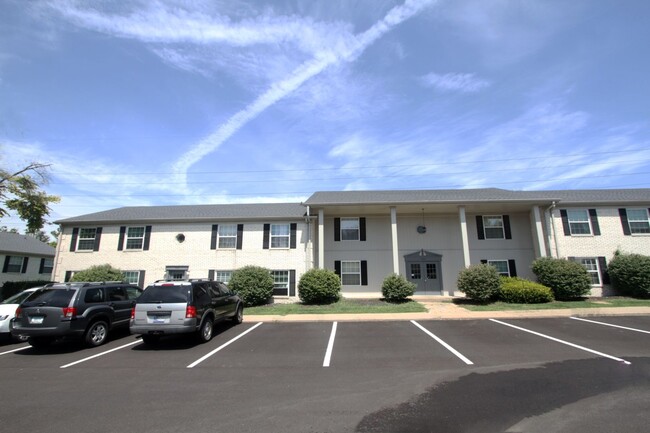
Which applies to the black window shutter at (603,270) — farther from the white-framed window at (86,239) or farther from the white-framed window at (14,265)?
the white-framed window at (14,265)

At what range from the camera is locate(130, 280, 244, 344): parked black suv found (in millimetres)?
8820

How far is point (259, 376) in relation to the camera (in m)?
6.48

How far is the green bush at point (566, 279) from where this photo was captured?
1698 centimetres

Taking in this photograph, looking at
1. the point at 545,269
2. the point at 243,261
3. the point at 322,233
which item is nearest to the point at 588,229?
the point at 545,269

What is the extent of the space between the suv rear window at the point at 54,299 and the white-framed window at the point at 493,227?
69.1 ft

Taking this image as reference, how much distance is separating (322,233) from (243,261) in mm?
5207

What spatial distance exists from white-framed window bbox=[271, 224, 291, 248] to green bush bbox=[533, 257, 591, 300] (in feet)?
46.8

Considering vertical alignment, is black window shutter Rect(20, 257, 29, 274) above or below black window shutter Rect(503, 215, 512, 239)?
below

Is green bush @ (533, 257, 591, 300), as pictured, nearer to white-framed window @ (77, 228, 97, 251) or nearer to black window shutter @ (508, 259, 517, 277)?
black window shutter @ (508, 259, 517, 277)

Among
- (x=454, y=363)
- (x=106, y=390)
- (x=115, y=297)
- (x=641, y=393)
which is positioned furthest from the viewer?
(x=115, y=297)

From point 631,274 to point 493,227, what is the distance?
704 cm

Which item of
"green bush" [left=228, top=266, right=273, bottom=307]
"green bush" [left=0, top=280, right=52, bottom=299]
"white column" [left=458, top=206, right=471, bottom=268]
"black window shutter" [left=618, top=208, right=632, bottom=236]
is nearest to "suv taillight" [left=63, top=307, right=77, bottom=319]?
"green bush" [left=228, top=266, right=273, bottom=307]

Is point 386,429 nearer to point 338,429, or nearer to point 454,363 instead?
point 338,429

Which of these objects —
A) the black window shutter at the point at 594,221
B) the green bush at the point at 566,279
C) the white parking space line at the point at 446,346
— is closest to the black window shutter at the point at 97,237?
the white parking space line at the point at 446,346
